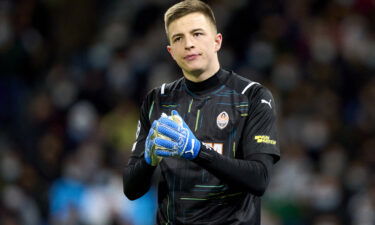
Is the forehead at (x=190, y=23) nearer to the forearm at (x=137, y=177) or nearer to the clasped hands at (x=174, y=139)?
the clasped hands at (x=174, y=139)

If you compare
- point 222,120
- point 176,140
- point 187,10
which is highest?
point 187,10

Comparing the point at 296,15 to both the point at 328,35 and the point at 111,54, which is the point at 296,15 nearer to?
the point at 328,35

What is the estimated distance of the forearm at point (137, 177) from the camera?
11.7 ft

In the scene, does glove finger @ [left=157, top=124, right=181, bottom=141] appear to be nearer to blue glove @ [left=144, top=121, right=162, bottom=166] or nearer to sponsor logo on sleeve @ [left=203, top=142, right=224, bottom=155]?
blue glove @ [left=144, top=121, right=162, bottom=166]

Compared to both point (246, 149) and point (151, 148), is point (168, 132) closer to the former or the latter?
point (151, 148)

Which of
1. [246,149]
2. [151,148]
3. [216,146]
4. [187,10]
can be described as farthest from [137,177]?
[187,10]

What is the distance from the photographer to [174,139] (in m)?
3.23

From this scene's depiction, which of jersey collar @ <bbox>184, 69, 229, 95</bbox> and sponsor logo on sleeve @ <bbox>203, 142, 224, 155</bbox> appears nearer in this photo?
sponsor logo on sleeve @ <bbox>203, 142, 224, 155</bbox>

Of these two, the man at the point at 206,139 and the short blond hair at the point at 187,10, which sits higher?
the short blond hair at the point at 187,10

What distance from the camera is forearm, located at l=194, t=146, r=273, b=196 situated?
129 inches

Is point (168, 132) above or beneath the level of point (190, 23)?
beneath

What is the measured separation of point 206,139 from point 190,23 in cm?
→ 54

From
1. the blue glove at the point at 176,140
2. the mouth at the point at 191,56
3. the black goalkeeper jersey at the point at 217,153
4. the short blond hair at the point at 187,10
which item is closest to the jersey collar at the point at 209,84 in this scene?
the black goalkeeper jersey at the point at 217,153

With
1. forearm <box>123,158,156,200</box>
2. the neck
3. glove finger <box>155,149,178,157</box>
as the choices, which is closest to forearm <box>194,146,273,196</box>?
glove finger <box>155,149,178,157</box>
